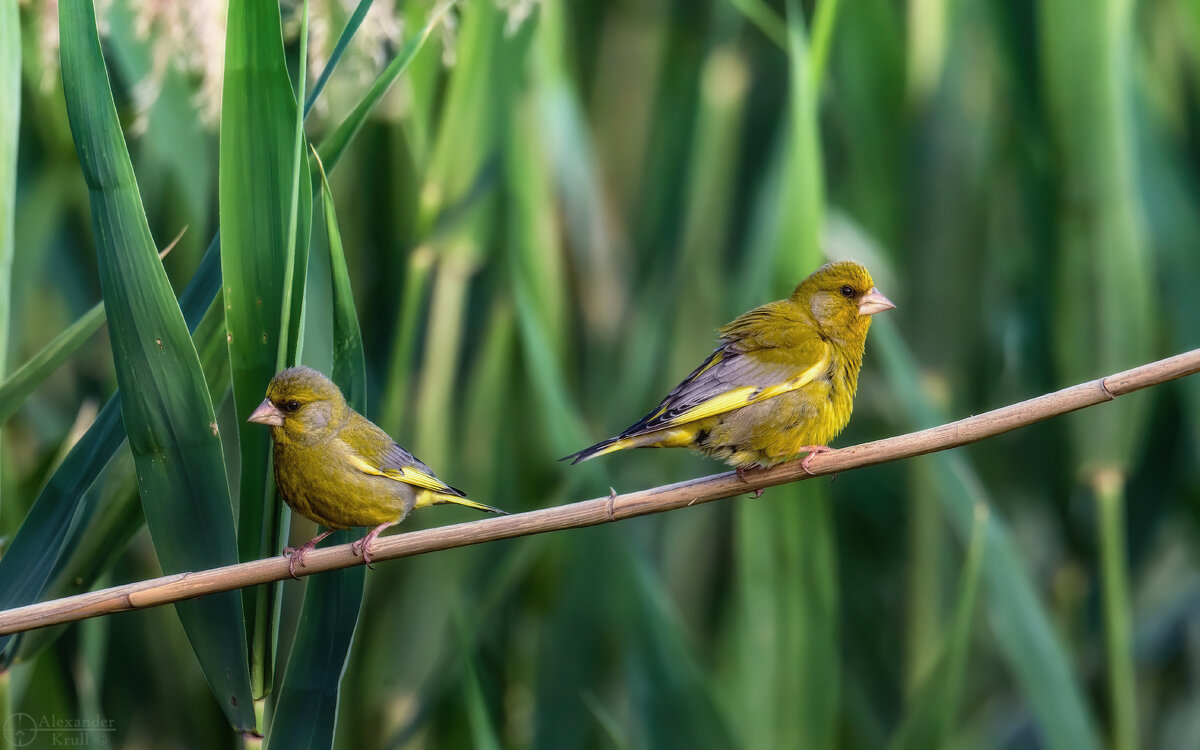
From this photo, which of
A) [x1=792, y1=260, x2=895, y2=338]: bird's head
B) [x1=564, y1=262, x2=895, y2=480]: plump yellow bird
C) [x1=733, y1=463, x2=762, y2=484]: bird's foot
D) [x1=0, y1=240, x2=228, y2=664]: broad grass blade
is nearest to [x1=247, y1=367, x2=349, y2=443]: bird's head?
[x1=0, y1=240, x2=228, y2=664]: broad grass blade

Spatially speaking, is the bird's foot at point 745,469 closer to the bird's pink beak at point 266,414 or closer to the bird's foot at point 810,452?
the bird's foot at point 810,452

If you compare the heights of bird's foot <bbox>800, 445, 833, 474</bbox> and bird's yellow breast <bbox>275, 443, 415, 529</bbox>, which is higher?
bird's yellow breast <bbox>275, 443, 415, 529</bbox>

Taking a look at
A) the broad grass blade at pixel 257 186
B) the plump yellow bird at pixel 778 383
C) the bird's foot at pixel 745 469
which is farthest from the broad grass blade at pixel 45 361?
the bird's foot at pixel 745 469

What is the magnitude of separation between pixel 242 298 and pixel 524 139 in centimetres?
131

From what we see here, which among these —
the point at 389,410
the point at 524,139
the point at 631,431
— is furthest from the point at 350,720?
the point at 524,139

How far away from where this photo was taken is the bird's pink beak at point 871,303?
6.12ft

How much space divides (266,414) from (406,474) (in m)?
0.33

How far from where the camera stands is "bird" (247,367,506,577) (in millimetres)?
1463

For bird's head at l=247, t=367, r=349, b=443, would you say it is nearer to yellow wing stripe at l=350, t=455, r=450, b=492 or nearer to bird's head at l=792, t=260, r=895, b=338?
yellow wing stripe at l=350, t=455, r=450, b=492

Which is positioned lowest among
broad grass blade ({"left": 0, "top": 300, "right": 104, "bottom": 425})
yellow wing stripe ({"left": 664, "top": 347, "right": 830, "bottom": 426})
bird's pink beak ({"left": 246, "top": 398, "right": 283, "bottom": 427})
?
yellow wing stripe ({"left": 664, "top": 347, "right": 830, "bottom": 426})

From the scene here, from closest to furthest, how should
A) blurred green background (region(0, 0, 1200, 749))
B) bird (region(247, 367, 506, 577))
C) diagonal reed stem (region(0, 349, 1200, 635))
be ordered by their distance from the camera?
diagonal reed stem (region(0, 349, 1200, 635)) < bird (region(247, 367, 506, 577)) < blurred green background (region(0, 0, 1200, 749))

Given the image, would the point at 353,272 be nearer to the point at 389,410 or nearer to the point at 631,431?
the point at 389,410

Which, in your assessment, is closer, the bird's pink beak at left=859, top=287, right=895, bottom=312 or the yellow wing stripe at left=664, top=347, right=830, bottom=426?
the yellow wing stripe at left=664, top=347, right=830, bottom=426

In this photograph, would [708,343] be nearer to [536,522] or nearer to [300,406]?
[300,406]
